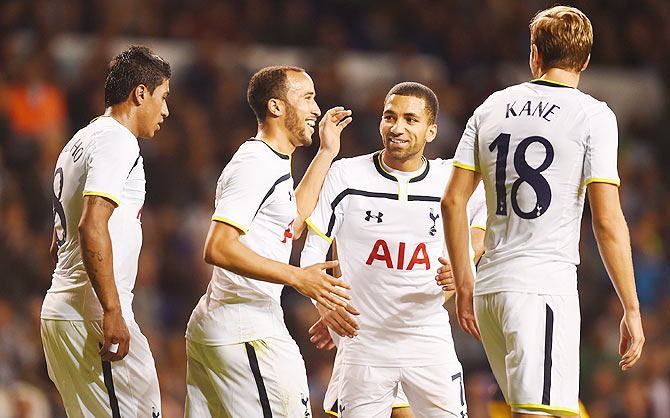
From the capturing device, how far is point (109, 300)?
4223 mm

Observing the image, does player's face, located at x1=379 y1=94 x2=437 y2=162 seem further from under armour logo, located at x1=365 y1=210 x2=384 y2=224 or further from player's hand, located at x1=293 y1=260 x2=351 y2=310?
player's hand, located at x1=293 y1=260 x2=351 y2=310

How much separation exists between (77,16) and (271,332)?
300 inches

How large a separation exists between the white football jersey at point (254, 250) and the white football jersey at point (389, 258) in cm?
65

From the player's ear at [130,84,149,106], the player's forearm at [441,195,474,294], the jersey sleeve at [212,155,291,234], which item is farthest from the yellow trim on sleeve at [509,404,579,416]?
the player's ear at [130,84,149,106]

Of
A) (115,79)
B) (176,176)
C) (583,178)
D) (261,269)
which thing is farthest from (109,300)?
(176,176)

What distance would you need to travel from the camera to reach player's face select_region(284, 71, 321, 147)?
4.76m

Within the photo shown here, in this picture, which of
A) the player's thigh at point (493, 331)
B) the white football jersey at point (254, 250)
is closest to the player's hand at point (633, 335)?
the player's thigh at point (493, 331)

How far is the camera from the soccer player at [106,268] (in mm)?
4277

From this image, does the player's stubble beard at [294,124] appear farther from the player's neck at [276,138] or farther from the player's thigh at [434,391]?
the player's thigh at [434,391]

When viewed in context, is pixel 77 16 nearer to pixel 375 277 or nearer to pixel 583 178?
pixel 375 277

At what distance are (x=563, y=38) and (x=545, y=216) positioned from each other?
0.78 meters

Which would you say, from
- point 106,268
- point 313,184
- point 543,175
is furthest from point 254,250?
point 543,175

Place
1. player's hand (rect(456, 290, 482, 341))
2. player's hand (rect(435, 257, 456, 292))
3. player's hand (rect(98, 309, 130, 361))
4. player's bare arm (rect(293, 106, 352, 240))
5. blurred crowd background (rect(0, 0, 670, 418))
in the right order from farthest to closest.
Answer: blurred crowd background (rect(0, 0, 670, 418)), player's bare arm (rect(293, 106, 352, 240)), player's hand (rect(435, 257, 456, 292)), player's hand (rect(456, 290, 482, 341)), player's hand (rect(98, 309, 130, 361))

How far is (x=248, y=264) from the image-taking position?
414 cm
